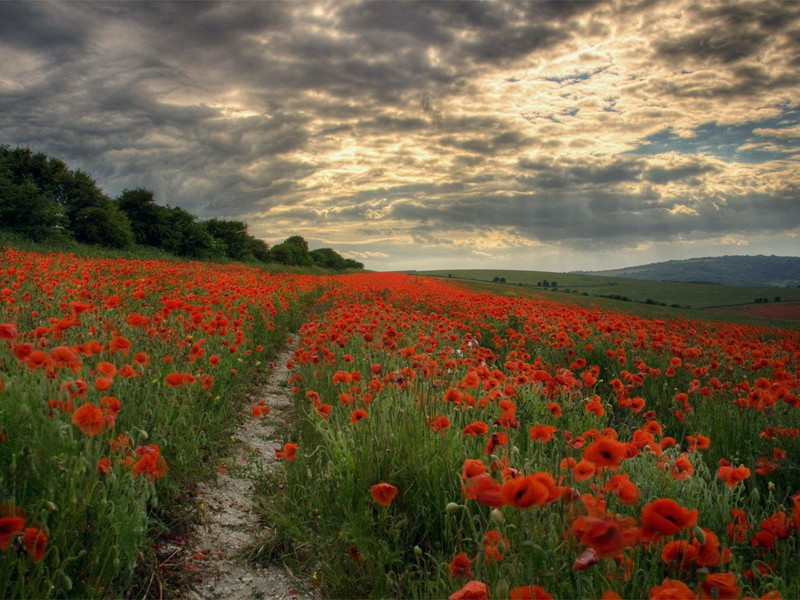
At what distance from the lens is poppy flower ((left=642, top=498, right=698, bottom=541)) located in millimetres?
1589

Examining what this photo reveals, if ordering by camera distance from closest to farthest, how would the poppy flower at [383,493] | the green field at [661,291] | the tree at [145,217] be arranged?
the poppy flower at [383,493] < the tree at [145,217] < the green field at [661,291]

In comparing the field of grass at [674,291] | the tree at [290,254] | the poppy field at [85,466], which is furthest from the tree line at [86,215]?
the field of grass at [674,291]

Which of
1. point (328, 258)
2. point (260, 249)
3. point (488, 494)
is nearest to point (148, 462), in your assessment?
point (488, 494)

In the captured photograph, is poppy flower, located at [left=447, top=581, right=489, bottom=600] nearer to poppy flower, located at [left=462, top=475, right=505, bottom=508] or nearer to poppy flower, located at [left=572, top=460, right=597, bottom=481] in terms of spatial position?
poppy flower, located at [left=462, top=475, right=505, bottom=508]

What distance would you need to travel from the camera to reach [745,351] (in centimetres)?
855

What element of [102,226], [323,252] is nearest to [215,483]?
[102,226]

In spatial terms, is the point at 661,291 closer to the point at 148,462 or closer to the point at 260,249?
the point at 260,249

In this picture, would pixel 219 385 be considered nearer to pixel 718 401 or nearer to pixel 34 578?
pixel 34 578

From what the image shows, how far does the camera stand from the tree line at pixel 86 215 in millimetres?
24344

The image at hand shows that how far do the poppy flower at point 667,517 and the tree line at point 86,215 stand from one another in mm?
29037

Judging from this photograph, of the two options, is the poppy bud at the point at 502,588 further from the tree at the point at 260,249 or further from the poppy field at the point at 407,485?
the tree at the point at 260,249

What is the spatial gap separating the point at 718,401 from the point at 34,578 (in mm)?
6868

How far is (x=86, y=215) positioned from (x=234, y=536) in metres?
33.5

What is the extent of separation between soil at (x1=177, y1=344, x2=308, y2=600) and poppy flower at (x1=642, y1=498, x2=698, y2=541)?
2359mm
